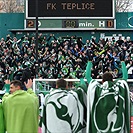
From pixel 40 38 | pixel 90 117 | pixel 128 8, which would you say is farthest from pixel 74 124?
pixel 128 8

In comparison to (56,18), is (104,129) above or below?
below

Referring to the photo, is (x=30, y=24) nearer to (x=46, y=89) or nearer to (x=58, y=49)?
(x=58, y=49)

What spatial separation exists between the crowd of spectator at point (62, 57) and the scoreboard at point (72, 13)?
3.84ft

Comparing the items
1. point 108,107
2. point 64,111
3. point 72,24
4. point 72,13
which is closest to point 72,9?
point 72,13

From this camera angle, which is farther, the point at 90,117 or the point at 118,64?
the point at 118,64

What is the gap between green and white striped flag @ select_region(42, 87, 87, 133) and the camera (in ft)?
32.9

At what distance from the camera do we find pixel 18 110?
9.37 meters

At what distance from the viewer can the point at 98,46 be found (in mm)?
30312

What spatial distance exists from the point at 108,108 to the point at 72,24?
22791 mm

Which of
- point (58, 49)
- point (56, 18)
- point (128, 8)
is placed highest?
point (128, 8)

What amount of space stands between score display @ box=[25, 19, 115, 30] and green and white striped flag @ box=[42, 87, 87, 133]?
69.8 feet

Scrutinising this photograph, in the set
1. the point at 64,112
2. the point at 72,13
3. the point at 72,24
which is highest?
the point at 72,13

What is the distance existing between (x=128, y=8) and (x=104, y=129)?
55189mm

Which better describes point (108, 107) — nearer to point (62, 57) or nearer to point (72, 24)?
point (62, 57)
